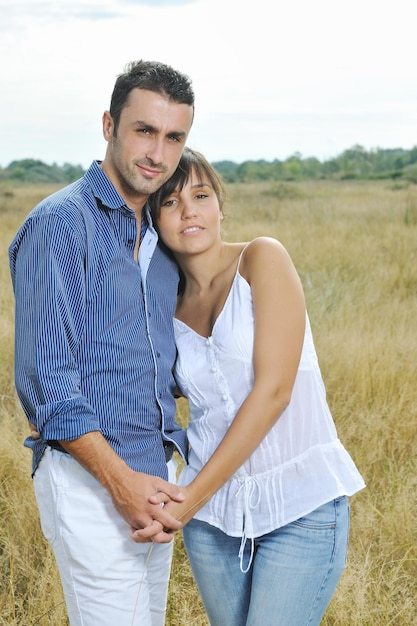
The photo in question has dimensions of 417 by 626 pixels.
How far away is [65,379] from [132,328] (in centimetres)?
26

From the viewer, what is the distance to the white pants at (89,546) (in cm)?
206

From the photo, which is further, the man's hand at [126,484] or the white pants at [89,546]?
the white pants at [89,546]

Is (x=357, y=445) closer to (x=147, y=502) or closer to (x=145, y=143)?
(x=147, y=502)

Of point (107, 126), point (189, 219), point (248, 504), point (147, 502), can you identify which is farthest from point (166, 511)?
point (107, 126)

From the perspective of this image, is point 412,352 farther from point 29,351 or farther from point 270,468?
point 29,351

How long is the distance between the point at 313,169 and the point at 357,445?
46.5 m

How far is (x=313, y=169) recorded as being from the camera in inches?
1939

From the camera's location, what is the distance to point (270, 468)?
6.91 ft

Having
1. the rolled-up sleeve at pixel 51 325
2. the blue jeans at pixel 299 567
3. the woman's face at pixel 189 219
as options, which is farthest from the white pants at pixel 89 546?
the woman's face at pixel 189 219

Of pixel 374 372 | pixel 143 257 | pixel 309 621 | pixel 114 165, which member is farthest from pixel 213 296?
pixel 374 372

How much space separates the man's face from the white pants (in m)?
0.78

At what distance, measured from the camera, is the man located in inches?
75.5

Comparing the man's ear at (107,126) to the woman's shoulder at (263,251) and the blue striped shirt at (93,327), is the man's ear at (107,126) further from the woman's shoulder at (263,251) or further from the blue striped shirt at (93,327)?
the woman's shoulder at (263,251)

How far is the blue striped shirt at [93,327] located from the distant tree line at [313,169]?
29698mm
